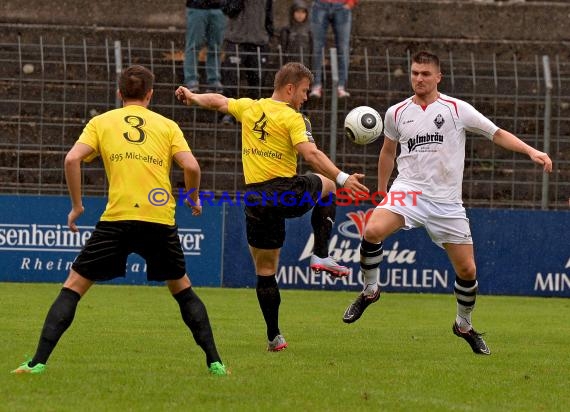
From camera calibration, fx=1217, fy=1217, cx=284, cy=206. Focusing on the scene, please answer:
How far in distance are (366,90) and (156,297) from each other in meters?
5.19

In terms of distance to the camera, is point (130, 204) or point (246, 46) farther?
point (246, 46)

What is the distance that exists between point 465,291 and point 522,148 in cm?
135

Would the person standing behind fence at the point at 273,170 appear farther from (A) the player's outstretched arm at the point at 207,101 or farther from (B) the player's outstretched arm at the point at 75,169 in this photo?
(B) the player's outstretched arm at the point at 75,169

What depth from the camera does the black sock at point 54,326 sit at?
25.0ft

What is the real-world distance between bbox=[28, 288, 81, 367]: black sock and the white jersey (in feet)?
11.6

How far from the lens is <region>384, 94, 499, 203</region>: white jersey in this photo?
10.0m

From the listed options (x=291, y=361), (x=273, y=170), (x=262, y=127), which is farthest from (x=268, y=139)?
(x=291, y=361)

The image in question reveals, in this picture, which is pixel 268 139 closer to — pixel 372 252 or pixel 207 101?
pixel 207 101

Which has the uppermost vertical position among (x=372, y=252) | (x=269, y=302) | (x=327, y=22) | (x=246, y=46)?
(x=327, y=22)

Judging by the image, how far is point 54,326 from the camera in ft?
25.0

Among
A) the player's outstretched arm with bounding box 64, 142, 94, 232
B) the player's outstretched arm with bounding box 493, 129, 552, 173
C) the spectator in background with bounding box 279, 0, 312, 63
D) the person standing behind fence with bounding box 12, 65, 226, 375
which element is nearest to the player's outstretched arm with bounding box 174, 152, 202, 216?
the person standing behind fence with bounding box 12, 65, 226, 375

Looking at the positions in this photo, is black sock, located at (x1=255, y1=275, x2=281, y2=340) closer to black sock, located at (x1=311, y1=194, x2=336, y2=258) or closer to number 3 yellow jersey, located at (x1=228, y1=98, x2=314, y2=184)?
black sock, located at (x1=311, y1=194, x2=336, y2=258)

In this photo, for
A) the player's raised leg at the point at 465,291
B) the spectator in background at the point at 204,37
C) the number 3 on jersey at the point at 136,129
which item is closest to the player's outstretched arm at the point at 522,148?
the player's raised leg at the point at 465,291

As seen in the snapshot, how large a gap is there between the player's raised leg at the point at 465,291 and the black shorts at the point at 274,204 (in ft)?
4.30
